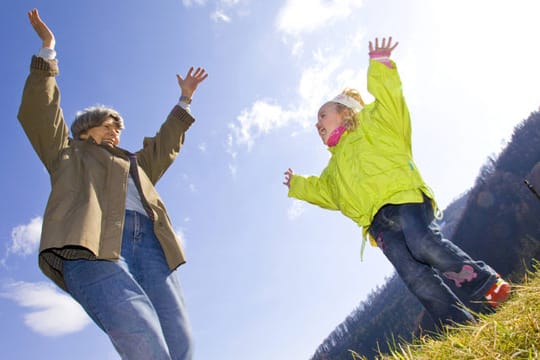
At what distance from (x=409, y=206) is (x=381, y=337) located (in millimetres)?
90852

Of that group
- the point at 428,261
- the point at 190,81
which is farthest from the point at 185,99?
the point at 428,261

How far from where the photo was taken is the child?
2465 millimetres

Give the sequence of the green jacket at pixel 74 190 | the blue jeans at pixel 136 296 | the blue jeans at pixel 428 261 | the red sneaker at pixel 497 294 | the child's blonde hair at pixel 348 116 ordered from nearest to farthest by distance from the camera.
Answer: the blue jeans at pixel 136 296
the green jacket at pixel 74 190
the red sneaker at pixel 497 294
the blue jeans at pixel 428 261
the child's blonde hair at pixel 348 116

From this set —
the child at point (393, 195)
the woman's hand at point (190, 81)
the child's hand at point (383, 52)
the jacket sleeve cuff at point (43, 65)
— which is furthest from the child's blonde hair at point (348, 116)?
the jacket sleeve cuff at point (43, 65)

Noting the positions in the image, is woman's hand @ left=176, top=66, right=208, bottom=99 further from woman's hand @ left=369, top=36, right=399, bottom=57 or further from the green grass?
the green grass

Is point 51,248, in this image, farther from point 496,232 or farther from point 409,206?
point 496,232

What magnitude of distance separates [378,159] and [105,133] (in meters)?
2.07

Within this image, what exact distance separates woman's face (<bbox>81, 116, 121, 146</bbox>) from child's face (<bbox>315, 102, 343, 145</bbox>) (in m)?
1.81

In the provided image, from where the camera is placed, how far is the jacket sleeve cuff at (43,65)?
2.26 metres

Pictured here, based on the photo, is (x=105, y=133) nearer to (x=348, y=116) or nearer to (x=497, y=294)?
(x=348, y=116)

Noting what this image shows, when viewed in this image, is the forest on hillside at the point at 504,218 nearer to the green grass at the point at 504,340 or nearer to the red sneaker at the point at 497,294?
the red sneaker at the point at 497,294

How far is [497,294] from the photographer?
2.30 m

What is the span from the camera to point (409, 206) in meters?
2.74

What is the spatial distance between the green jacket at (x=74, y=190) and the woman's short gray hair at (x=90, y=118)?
118 mm
